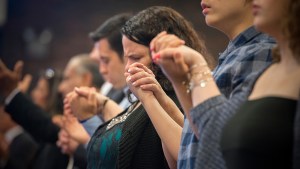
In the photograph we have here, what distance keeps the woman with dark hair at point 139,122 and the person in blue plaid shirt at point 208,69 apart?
0.36 meters

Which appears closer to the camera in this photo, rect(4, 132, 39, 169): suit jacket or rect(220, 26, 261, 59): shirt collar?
rect(220, 26, 261, 59): shirt collar

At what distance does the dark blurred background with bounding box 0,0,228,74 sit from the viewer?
6.79m

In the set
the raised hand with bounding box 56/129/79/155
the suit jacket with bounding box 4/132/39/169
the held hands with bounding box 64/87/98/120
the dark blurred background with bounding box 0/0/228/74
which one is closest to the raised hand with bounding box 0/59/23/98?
the raised hand with bounding box 56/129/79/155

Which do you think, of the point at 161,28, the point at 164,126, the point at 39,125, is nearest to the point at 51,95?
the point at 39,125

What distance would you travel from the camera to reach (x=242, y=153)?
1.27m

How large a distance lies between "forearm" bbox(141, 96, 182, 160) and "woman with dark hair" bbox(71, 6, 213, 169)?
0.13 m

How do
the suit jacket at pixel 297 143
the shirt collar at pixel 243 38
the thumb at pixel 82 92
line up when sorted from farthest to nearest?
the thumb at pixel 82 92 < the shirt collar at pixel 243 38 < the suit jacket at pixel 297 143

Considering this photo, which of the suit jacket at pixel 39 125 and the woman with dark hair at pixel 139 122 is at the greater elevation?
the woman with dark hair at pixel 139 122

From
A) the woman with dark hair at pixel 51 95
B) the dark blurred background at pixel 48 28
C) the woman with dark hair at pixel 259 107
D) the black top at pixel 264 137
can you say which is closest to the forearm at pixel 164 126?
the woman with dark hair at pixel 259 107

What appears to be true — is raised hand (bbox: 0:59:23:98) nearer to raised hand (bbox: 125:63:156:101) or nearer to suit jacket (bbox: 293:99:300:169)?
raised hand (bbox: 125:63:156:101)

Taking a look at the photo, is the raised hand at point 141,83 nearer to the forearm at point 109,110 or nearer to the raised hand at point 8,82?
the forearm at point 109,110

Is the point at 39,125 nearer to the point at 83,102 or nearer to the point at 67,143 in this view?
the point at 67,143

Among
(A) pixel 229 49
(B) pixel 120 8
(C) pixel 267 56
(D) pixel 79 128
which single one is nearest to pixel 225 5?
(A) pixel 229 49

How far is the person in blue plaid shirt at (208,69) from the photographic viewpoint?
1369 millimetres
